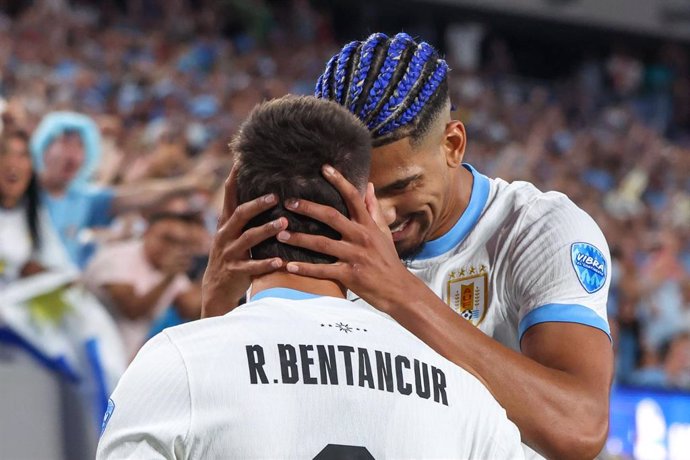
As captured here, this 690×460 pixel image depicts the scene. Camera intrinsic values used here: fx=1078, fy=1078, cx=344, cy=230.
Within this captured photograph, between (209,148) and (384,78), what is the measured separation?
5.41 m

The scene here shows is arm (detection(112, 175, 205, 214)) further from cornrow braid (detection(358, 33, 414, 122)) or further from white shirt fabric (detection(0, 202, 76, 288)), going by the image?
cornrow braid (detection(358, 33, 414, 122))

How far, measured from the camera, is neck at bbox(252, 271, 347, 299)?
1.83 meters

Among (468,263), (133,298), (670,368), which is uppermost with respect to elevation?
(468,263)

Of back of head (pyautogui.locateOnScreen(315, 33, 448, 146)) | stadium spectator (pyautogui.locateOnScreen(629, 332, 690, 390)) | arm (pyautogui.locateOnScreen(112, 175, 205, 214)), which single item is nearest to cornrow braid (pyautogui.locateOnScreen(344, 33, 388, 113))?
back of head (pyautogui.locateOnScreen(315, 33, 448, 146))

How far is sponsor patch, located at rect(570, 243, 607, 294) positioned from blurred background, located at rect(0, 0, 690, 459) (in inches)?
66.2

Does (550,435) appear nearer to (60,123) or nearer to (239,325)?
(239,325)

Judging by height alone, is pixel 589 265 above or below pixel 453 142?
below

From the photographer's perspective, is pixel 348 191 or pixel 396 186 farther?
pixel 396 186

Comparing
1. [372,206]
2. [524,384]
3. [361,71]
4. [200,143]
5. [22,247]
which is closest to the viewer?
[372,206]

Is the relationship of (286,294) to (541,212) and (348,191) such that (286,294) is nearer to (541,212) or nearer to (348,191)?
Answer: (348,191)

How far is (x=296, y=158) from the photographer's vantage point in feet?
6.04

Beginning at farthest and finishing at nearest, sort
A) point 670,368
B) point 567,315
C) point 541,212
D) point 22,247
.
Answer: point 670,368, point 22,247, point 541,212, point 567,315

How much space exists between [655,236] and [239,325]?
983 cm

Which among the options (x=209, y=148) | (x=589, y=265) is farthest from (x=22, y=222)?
(x=589, y=265)
